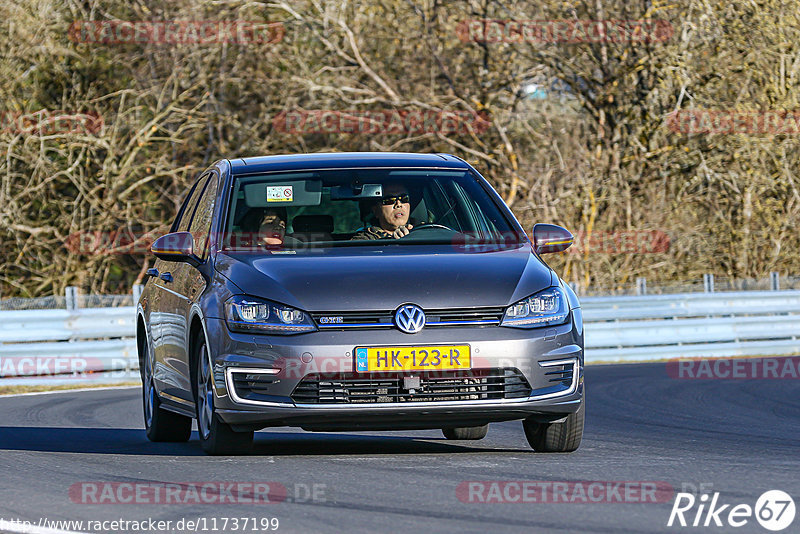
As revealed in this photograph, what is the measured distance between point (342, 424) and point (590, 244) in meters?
20.1

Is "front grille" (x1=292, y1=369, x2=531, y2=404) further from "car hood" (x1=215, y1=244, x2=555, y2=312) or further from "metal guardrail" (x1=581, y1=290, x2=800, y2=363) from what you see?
"metal guardrail" (x1=581, y1=290, x2=800, y2=363)

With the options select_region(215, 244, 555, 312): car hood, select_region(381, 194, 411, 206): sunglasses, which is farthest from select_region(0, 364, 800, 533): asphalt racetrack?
select_region(381, 194, 411, 206): sunglasses

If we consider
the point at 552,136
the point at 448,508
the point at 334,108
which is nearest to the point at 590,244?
the point at 552,136

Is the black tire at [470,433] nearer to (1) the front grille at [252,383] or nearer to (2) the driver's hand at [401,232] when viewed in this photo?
(2) the driver's hand at [401,232]

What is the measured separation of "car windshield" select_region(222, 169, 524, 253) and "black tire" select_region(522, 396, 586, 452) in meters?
1.06

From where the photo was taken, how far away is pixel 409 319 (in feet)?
24.1

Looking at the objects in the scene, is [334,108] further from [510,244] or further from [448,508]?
[448,508]

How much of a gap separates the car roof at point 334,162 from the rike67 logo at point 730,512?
3.35 m

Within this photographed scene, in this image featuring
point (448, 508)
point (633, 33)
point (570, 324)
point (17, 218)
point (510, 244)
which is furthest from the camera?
point (633, 33)

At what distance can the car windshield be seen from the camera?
331 inches

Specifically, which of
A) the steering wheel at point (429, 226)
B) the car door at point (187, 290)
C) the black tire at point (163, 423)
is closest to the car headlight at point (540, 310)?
the steering wheel at point (429, 226)

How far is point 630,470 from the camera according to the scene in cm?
719

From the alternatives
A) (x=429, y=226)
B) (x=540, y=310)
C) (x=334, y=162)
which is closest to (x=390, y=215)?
(x=429, y=226)

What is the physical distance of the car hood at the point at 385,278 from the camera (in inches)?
292
